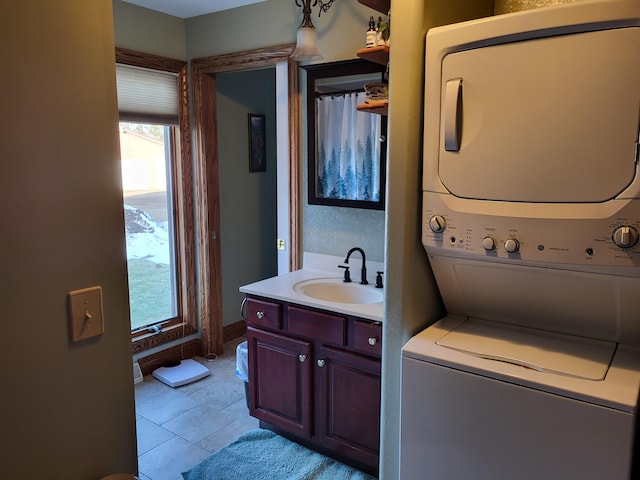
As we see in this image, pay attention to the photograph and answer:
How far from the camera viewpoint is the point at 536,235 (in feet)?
4.32

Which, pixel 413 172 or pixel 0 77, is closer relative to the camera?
pixel 0 77

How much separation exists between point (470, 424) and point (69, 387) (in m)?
1.07

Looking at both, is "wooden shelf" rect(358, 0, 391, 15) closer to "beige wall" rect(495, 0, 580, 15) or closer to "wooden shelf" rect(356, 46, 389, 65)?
"wooden shelf" rect(356, 46, 389, 65)

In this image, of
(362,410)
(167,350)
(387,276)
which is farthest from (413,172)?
(167,350)

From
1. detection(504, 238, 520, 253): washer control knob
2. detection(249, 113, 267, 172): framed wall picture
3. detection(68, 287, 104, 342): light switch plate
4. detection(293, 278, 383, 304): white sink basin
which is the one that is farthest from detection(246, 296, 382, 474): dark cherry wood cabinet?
detection(249, 113, 267, 172): framed wall picture

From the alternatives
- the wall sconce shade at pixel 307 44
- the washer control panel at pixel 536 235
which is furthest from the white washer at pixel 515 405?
the wall sconce shade at pixel 307 44

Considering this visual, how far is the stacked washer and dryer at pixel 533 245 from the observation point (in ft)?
3.86

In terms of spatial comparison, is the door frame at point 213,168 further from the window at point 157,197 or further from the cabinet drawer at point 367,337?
the cabinet drawer at point 367,337

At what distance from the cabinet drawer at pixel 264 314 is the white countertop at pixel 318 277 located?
0.06 m

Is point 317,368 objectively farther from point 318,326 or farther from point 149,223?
point 149,223

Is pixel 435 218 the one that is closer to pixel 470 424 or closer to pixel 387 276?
pixel 387 276

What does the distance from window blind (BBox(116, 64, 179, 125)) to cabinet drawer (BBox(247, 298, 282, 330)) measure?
157 cm

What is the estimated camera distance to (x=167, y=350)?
3.72m

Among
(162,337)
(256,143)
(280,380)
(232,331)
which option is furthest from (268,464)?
(256,143)
